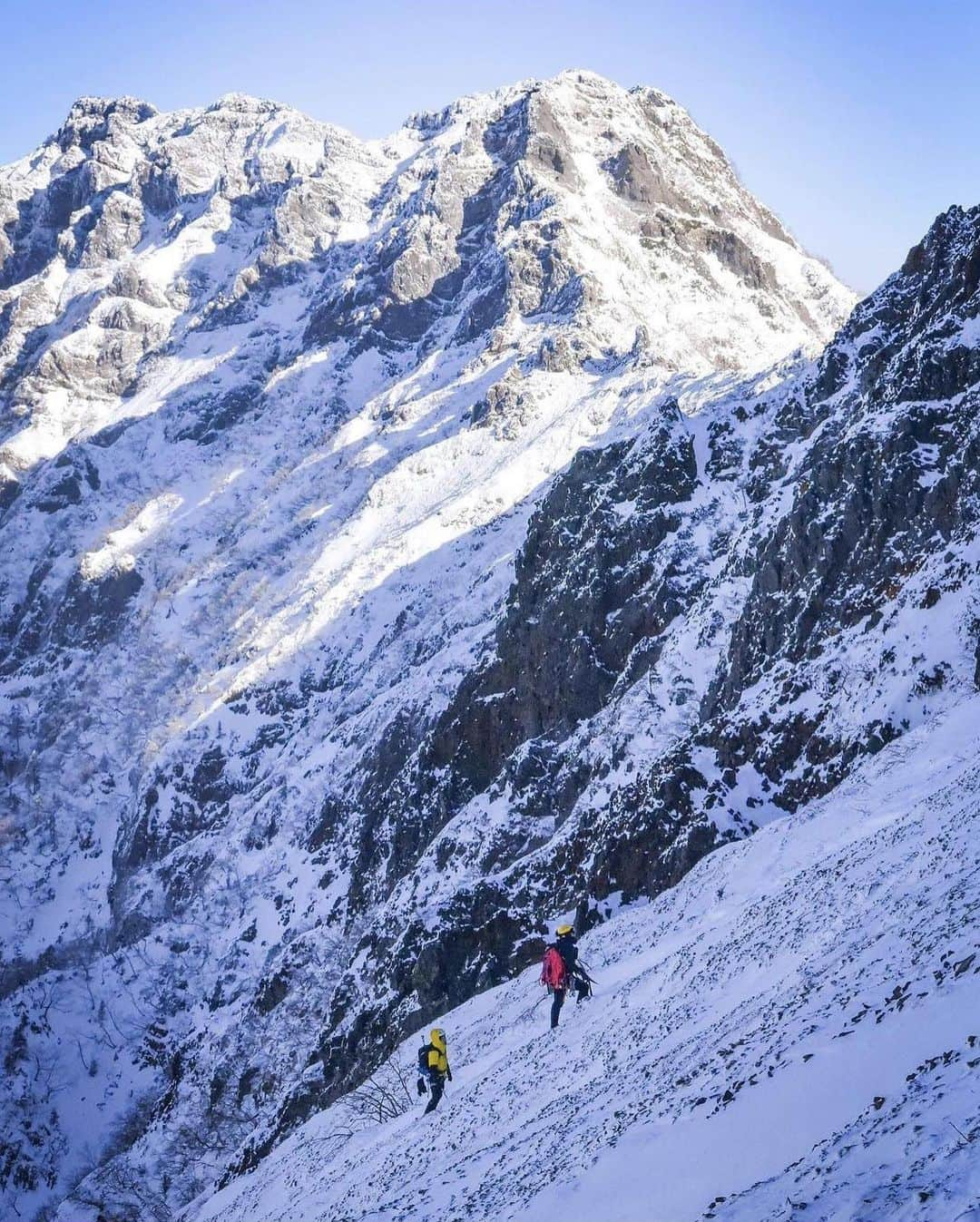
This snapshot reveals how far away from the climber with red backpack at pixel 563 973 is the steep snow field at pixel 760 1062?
0.35 m

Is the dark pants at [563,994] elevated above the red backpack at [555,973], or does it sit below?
below

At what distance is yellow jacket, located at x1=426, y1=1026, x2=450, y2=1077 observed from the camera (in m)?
20.2

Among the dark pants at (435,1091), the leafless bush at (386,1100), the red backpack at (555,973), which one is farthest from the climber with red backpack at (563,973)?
the leafless bush at (386,1100)

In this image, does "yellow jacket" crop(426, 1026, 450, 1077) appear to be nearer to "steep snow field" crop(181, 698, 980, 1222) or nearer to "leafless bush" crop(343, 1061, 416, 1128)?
"steep snow field" crop(181, 698, 980, 1222)

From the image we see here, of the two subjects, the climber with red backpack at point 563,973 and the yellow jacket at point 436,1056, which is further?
the climber with red backpack at point 563,973

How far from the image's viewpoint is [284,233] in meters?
182

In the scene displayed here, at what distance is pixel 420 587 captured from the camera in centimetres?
9262

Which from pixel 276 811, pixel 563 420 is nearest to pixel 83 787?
pixel 276 811

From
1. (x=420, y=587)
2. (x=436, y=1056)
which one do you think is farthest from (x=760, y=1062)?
(x=420, y=587)

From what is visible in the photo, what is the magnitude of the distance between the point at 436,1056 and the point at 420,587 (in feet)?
241

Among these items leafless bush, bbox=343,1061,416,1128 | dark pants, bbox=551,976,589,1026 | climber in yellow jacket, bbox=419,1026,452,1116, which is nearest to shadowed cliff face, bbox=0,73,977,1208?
leafless bush, bbox=343,1061,416,1128

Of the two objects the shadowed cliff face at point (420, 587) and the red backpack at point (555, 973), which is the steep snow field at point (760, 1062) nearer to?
the red backpack at point (555, 973)

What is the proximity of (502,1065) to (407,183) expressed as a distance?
18095 cm

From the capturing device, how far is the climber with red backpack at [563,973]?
2081 cm
